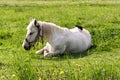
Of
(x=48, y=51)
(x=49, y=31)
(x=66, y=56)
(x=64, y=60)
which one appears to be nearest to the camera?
(x=64, y=60)

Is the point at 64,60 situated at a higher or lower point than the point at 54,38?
lower

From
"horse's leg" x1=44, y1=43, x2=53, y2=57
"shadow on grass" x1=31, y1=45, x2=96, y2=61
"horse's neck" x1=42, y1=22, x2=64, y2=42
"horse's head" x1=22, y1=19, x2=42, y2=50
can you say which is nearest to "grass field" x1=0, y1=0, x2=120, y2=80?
"shadow on grass" x1=31, y1=45, x2=96, y2=61

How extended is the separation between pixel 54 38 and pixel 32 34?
740mm

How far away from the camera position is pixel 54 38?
12.3m

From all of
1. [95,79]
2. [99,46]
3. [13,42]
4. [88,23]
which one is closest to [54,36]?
[99,46]

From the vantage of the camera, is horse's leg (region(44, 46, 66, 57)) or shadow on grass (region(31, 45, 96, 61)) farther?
horse's leg (region(44, 46, 66, 57))

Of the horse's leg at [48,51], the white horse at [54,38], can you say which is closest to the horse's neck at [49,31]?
the white horse at [54,38]

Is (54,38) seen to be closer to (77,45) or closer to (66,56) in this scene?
(66,56)

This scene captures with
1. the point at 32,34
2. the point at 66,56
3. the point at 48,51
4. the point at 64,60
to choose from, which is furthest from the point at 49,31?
the point at 64,60

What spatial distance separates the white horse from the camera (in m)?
11.9

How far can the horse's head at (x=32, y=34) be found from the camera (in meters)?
11.8

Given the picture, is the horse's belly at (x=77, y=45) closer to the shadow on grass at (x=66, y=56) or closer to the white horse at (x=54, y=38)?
the white horse at (x=54, y=38)

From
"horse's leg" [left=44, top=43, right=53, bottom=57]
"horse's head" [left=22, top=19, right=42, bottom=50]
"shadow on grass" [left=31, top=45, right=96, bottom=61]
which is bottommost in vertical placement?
"shadow on grass" [left=31, top=45, right=96, bottom=61]

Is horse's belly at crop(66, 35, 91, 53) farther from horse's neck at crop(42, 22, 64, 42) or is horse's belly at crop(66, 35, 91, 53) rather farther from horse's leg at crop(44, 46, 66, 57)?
horse's neck at crop(42, 22, 64, 42)
